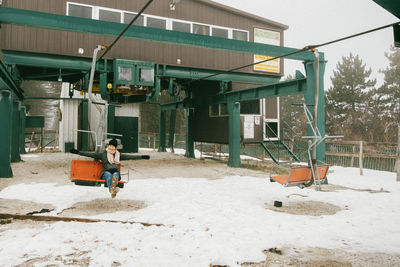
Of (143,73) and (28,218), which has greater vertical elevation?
(143,73)

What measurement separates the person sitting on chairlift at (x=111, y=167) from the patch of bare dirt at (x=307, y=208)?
4047 mm

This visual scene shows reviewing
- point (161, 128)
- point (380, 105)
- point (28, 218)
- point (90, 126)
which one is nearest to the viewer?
point (28, 218)

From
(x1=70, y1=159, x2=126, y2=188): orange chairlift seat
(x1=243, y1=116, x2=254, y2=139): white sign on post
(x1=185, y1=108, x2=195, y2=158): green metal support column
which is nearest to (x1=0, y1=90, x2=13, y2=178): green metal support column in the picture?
(x1=70, y1=159, x2=126, y2=188): orange chairlift seat

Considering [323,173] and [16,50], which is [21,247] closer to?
[323,173]

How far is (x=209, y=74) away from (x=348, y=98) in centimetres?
4057

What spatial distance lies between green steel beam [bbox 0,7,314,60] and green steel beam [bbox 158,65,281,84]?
12.3 ft

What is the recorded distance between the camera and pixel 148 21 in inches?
648

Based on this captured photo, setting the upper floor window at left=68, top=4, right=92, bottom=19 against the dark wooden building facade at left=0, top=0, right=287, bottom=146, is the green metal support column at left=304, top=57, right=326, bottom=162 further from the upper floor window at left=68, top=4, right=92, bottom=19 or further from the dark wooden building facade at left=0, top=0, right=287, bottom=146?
the upper floor window at left=68, top=4, right=92, bottom=19

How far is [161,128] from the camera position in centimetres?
2619

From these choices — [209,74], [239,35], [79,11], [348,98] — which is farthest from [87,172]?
[348,98]

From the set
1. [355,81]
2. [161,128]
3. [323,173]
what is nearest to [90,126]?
[161,128]

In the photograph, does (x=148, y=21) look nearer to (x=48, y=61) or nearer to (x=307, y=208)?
(x=48, y=61)

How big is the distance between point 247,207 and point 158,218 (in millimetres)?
2441

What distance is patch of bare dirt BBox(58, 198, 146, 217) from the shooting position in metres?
6.98
